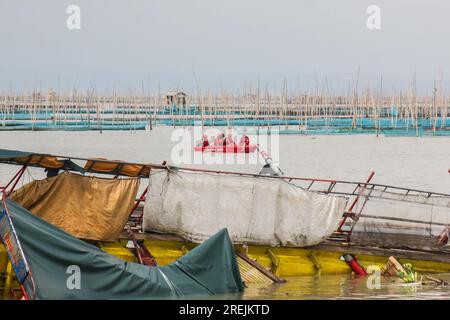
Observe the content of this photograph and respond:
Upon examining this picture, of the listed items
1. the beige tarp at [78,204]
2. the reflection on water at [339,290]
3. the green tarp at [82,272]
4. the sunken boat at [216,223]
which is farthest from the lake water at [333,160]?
the green tarp at [82,272]

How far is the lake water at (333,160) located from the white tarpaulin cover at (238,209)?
1051 millimetres

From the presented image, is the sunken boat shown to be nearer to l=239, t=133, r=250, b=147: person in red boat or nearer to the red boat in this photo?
l=239, t=133, r=250, b=147: person in red boat

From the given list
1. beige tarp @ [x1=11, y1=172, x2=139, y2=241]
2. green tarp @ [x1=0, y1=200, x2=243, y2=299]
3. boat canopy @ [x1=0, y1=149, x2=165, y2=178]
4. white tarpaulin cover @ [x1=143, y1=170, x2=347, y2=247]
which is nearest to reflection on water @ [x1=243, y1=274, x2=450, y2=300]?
white tarpaulin cover @ [x1=143, y1=170, x2=347, y2=247]

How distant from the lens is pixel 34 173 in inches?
1997

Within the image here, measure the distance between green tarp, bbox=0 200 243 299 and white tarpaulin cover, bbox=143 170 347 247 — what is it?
284 centimetres

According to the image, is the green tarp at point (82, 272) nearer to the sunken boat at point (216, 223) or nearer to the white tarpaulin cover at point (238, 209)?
the sunken boat at point (216, 223)

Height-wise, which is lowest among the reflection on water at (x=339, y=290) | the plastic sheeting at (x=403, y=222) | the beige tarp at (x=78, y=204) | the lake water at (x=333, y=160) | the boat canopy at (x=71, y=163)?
the lake water at (x=333, y=160)

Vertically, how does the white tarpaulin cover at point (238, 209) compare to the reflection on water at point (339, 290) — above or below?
above

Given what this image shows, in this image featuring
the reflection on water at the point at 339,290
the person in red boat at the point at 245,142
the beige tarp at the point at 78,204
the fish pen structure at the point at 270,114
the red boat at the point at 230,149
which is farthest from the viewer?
the fish pen structure at the point at 270,114

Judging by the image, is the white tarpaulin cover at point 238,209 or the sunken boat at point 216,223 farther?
the white tarpaulin cover at point 238,209

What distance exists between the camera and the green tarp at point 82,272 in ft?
45.0

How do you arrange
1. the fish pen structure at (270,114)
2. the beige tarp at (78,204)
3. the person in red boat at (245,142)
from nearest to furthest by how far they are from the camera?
the beige tarp at (78,204), the person in red boat at (245,142), the fish pen structure at (270,114)

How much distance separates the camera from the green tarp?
45.0 feet
